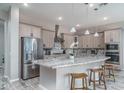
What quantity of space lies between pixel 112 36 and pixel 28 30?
4.62 meters

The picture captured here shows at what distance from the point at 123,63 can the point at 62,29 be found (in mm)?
4243

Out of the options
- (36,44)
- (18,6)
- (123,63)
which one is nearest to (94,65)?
(36,44)

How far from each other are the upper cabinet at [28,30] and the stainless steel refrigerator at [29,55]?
411mm

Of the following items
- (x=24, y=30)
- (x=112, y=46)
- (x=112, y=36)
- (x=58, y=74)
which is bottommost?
(x=58, y=74)

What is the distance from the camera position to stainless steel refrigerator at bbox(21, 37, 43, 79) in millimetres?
4688

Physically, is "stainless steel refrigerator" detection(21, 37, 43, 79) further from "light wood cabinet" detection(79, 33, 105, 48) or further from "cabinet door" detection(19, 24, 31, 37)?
"light wood cabinet" detection(79, 33, 105, 48)

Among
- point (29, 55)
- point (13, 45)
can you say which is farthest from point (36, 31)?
point (13, 45)

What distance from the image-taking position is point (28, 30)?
17.2ft

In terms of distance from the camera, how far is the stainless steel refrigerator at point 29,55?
4.69 m

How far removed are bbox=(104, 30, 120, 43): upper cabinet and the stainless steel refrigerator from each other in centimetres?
412

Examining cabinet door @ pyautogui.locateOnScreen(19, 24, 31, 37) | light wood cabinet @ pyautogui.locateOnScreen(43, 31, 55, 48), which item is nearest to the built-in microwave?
light wood cabinet @ pyautogui.locateOnScreen(43, 31, 55, 48)

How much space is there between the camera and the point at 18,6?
4504 mm

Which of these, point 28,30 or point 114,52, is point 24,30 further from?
point 114,52

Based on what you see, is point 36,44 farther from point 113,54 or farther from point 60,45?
point 113,54
